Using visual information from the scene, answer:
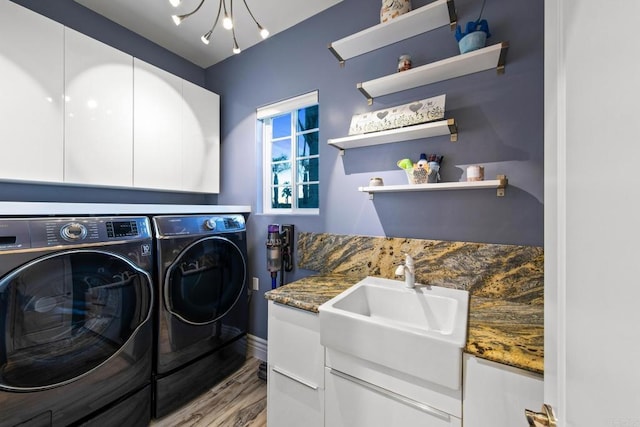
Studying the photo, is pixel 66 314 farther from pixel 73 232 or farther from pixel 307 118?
pixel 307 118

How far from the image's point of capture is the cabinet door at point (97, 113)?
5.02 ft

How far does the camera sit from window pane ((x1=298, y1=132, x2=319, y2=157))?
210 cm

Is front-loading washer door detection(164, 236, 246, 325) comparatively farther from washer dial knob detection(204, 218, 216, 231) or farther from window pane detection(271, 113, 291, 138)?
window pane detection(271, 113, 291, 138)

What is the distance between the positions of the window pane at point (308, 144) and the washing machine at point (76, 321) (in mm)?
1255

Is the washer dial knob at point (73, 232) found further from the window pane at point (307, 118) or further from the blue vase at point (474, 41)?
the blue vase at point (474, 41)

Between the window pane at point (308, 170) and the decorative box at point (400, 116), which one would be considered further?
the window pane at point (308, 170)

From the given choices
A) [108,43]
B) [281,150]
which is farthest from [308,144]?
[108,43]

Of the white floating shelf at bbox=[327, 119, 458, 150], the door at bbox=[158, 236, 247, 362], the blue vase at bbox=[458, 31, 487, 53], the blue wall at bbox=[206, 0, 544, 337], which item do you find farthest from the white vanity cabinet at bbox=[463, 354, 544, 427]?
the door at bbox=[158, 236, 247, 362]

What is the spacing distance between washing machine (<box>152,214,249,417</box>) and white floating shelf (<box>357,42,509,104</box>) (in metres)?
1.43

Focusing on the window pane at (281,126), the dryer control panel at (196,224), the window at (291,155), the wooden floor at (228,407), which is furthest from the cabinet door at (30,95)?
the wooden floor at (228,407)

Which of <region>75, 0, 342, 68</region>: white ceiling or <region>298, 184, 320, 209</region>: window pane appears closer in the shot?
<region>75, 0, 342, 68</region>: white ceiling

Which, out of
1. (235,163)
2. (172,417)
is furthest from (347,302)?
(235,163)
